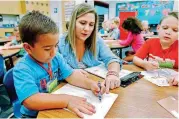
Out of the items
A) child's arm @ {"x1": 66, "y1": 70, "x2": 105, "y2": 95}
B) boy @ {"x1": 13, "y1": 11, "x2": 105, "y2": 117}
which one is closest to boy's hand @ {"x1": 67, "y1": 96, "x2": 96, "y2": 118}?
boy @ {"x1": 13, "y1": 11, "x2": 105, "y2": 117}

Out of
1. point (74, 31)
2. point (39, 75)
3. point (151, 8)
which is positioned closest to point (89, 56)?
point (74, 31)

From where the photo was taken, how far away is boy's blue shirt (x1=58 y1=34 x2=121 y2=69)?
1308mm

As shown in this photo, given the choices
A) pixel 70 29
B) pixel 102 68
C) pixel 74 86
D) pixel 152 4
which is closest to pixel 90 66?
pixel 102 68

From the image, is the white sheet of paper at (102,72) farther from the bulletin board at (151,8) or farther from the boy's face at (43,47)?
the bulletin board at (151,8)

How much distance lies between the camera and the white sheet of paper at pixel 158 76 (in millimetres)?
989

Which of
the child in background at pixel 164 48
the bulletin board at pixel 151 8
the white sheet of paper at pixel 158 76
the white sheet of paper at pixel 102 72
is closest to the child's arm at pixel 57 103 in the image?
the white sheet of paper at pixel 102 72

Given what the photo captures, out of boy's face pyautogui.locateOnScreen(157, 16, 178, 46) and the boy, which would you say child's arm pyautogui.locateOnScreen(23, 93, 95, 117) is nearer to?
the boy

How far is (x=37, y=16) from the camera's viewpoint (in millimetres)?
823

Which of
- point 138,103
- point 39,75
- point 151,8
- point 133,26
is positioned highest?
point 151,8

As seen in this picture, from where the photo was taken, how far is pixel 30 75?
764 mm

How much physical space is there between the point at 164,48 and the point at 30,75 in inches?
44.8

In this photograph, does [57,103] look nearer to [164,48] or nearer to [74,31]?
[74,31]

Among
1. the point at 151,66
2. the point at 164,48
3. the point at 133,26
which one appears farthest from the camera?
the point at 133,26

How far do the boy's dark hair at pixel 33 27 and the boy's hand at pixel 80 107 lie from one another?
332 mm
